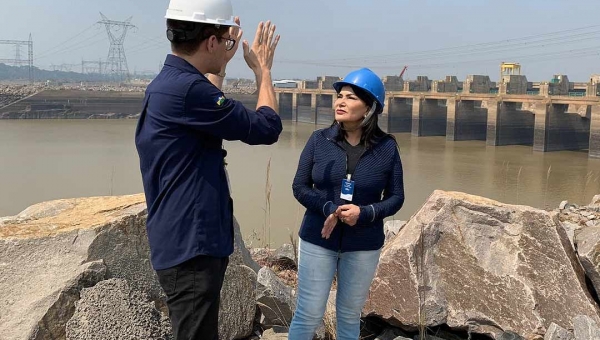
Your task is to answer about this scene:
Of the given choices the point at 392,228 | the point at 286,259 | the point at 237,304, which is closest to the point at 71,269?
the point at 237,304

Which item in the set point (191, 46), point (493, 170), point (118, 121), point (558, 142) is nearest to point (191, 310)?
point (191, 46)

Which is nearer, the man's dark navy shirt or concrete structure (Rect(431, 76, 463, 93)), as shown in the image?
the man's dark navy shirt

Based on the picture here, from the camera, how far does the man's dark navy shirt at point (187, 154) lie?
1712mm

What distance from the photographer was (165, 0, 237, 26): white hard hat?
1715mm

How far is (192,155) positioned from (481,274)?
6.49 feet

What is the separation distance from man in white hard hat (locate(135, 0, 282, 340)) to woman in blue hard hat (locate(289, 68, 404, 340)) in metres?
0.64

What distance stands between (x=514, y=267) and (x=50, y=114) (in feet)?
140

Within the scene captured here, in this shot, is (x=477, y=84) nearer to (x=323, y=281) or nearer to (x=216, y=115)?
(x=323, y=281)

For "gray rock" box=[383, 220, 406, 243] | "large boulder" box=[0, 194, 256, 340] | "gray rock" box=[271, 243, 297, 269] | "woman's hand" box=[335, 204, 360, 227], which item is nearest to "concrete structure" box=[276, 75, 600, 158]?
"gray rock" box=[383, 220, 406, 243]

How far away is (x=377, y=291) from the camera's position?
313 cm

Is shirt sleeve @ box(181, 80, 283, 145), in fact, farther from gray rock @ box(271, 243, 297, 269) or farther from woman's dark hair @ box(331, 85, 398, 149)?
gray rock @ box(271, 243, 297, 269)

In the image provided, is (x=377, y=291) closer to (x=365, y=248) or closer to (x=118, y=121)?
(x=365, y=248)

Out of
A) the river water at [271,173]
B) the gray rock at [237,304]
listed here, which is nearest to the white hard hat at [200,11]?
the gray rock at [237,304]

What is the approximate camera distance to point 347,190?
2.36m
